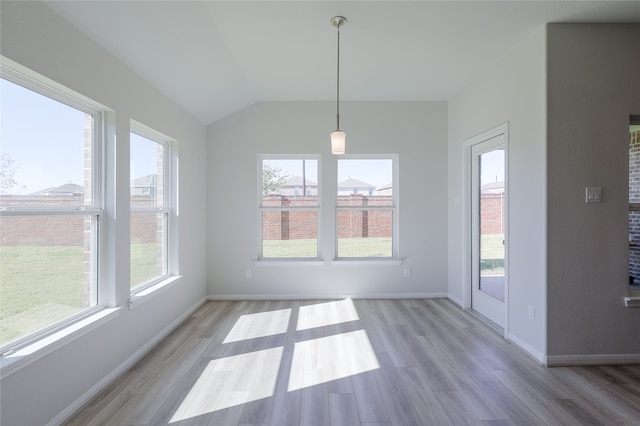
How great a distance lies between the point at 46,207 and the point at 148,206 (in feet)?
4.15

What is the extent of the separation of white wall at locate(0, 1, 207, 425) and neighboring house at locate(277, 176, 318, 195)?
1.26 m

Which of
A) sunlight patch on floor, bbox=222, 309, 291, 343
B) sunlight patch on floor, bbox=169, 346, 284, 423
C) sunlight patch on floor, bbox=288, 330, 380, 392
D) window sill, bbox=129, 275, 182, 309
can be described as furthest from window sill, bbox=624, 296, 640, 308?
window sill, bbox=129, 275, 182, 309

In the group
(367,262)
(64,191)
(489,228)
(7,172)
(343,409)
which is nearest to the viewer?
(7,172)

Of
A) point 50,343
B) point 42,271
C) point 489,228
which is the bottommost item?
point 50,343

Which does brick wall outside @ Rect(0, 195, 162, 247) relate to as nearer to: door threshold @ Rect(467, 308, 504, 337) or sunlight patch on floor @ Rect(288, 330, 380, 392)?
sunlight patch on floor @ Rect(288, 330, 380, 392)

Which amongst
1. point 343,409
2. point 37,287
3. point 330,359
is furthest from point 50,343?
point 330,359

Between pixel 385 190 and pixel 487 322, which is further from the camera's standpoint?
pixel 385 190

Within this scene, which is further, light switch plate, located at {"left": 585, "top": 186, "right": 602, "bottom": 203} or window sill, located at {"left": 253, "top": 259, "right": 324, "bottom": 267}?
window sill, located at {"left": 253, "top": 259, "right": 324, "bottom": 267}

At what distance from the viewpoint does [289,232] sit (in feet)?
15.9

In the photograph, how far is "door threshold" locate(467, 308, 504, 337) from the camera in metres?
3.45

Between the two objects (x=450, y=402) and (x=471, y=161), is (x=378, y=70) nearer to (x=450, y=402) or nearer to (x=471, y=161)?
(x=471, y=161)

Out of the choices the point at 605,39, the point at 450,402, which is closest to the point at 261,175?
the point at 450,402

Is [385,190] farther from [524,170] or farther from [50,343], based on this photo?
[50,343]

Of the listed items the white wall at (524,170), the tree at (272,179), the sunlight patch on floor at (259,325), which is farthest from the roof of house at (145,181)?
the white wall at (524,170)
